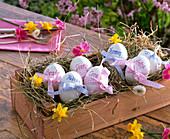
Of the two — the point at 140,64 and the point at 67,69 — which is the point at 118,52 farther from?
the point at 67,69

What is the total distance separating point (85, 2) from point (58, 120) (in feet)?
8.31

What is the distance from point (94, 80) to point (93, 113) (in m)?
0.13

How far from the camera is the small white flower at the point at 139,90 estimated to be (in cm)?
113

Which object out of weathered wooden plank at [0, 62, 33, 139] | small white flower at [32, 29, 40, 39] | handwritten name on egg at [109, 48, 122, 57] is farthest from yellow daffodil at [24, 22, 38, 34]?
handwritten name on egg at [109, 48, 122, 57]

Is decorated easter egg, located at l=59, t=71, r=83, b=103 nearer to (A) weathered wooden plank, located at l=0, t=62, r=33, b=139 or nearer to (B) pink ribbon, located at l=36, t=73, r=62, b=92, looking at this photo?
(B) pink ribbon, located at l=36, t=73, r=62, b=92

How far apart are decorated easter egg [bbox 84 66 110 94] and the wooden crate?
65 millimetres

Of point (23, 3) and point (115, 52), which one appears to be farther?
point (23, 3)

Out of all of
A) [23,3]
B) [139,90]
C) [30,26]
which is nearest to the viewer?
[139,90]

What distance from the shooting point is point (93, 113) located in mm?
1050

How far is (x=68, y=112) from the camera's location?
97 cm

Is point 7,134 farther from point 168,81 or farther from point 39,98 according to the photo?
point 168,81

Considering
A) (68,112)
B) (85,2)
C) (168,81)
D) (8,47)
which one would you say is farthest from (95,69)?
(85,2)

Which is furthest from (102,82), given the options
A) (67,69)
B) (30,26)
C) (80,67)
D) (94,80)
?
(30,26)

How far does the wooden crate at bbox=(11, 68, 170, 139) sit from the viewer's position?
3.21 feet
